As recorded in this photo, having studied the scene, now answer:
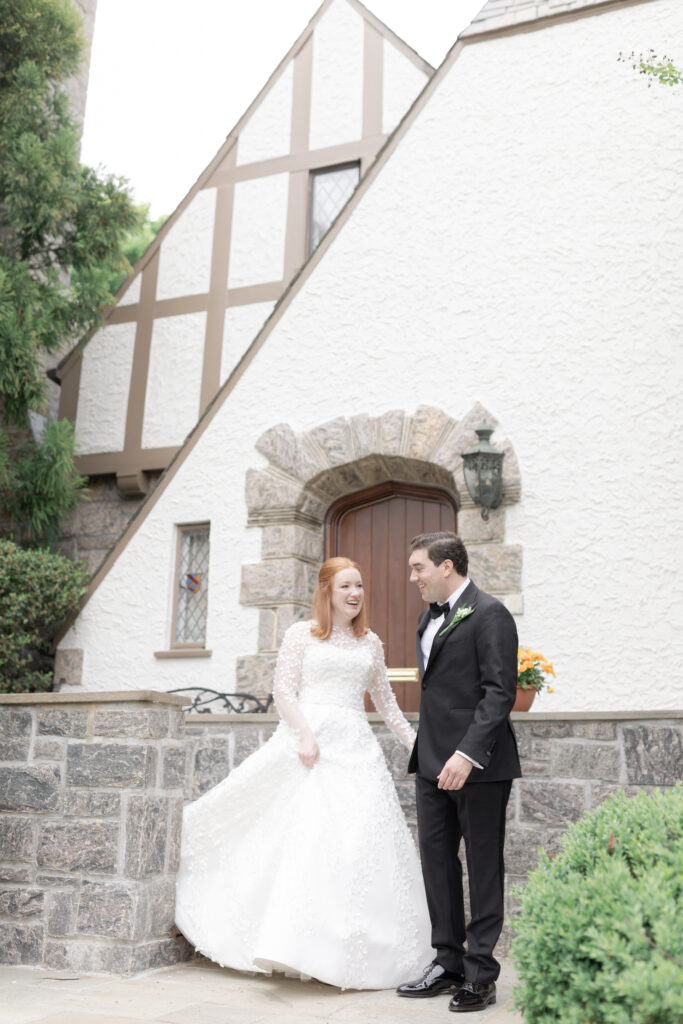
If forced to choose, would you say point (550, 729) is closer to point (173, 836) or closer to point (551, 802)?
point (551, 802)

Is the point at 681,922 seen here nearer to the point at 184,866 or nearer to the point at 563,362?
the point at 184,866

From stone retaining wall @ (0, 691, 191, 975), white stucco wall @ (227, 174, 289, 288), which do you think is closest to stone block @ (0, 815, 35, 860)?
stone retaining wall @ (0, 691, 191, 975)

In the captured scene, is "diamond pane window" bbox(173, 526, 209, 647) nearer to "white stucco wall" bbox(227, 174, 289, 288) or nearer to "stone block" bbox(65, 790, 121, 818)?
"white stucco wall" bbox(227, 174, 289, 288)

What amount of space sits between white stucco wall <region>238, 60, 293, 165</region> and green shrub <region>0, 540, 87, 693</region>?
4644 mm

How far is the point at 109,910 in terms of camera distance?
4312mm

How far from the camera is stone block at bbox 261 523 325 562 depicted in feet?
25.5

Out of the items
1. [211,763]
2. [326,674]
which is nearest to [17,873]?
[211,763]

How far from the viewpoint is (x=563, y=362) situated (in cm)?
726

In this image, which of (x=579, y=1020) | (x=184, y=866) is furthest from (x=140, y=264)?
(x=579, y=1020)

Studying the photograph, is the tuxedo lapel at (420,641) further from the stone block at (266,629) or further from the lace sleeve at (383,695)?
the stone block at (266,629)

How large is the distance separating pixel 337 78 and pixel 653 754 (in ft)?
25.7

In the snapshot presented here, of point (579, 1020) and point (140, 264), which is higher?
point (140, 264)

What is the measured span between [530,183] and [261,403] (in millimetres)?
2732

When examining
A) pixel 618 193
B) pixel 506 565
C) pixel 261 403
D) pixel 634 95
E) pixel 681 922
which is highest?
pixel 634 95
